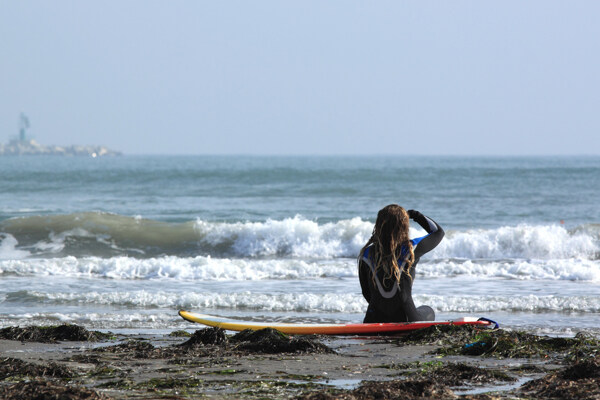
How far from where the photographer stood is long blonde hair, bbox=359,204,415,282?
6.19 metres

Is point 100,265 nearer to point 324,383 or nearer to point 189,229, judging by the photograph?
point 189,229

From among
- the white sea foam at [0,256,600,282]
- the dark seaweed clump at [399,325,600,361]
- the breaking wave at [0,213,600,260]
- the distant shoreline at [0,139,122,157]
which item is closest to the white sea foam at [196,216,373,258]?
the breaking wave at [0,213,600,260]

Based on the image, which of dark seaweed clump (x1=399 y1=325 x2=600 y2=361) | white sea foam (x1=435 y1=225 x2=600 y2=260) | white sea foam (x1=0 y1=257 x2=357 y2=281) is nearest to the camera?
dark seaweed clump (x1=399 y1=325 x2=600 y2=361)

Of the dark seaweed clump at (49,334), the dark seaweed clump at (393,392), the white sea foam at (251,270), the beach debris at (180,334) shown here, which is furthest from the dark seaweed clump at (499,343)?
the white sea foam at (251,270)

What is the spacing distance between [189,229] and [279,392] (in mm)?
14494

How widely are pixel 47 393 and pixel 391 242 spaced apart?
3134 mm

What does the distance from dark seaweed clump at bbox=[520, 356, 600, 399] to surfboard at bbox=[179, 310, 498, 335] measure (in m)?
1.82

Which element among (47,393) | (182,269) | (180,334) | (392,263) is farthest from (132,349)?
(182,269)

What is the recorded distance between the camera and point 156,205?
27375mm

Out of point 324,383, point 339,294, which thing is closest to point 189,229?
point 339,294

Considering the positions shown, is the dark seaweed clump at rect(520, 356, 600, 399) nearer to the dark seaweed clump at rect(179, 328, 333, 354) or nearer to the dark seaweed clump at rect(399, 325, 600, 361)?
the dark seaweed clump at rect(399, 325, 600, 361)

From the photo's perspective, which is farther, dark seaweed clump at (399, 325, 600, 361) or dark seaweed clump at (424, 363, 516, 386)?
dark seaweed clump at (399, 325, 600, 361)

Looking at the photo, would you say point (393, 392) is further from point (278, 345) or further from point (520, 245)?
point (520, 245)

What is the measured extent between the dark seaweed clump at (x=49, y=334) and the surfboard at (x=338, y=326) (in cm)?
112
